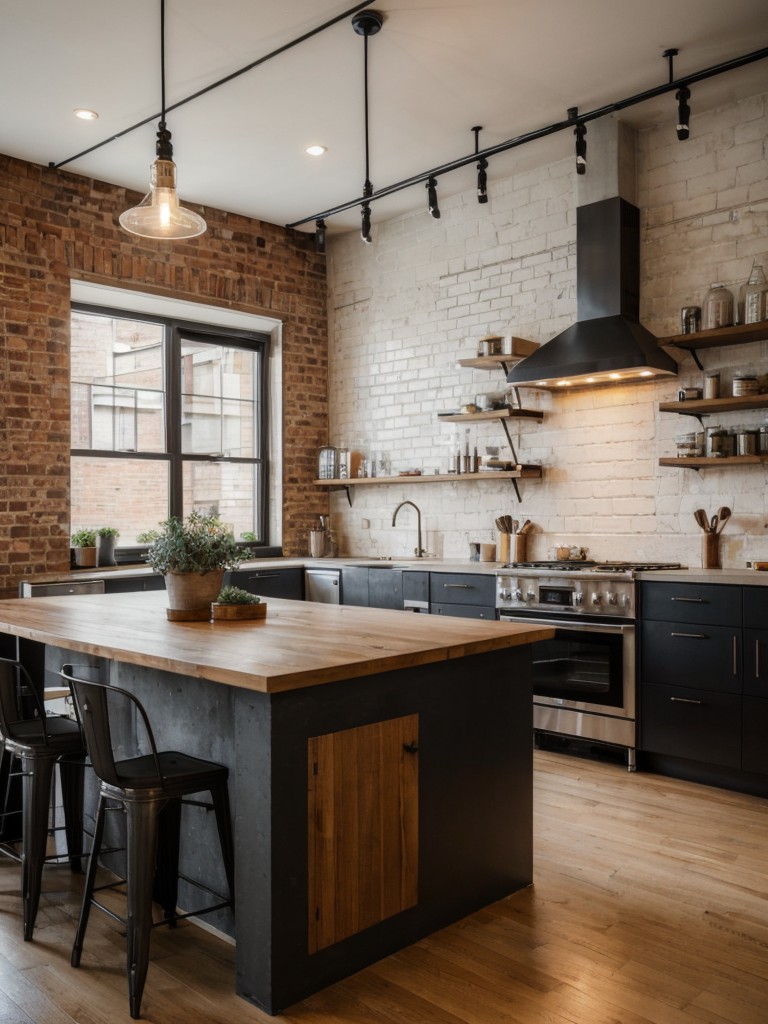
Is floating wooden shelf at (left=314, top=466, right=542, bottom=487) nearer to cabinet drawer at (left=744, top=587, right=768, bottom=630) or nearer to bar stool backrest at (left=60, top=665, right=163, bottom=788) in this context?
cabinet drawer at (left=744, top=587, right=768, bottom=630)

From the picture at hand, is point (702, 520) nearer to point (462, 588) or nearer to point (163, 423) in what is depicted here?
point (462, 588)

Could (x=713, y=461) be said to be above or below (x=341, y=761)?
above

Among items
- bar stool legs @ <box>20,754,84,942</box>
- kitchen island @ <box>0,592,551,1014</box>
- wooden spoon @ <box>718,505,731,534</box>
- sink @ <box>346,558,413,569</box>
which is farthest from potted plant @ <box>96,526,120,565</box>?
wooden spoon @ <box>718,505,731,534</box>

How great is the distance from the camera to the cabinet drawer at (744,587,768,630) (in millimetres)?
3924

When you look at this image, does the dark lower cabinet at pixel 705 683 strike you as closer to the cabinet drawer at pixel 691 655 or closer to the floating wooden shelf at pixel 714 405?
the cabinet drawer at pixel 691 655

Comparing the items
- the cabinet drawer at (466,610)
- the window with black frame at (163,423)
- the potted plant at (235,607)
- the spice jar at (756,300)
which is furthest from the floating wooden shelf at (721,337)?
the window with black frame at (163,423)

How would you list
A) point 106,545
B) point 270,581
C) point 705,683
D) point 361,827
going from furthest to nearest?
1. point 270,581
2. point 106,545
3. point 705,683
4. point 361,827

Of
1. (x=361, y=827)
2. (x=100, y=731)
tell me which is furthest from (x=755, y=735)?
(x=100, y=731)

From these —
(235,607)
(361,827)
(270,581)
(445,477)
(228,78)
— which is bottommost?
(361,827)

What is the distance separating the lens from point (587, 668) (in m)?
4.57

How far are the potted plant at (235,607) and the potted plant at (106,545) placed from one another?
8.78ft

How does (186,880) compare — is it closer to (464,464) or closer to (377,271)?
(464,464)

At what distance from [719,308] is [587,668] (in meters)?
2.05

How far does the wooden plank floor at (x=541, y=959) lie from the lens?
2.23 m
